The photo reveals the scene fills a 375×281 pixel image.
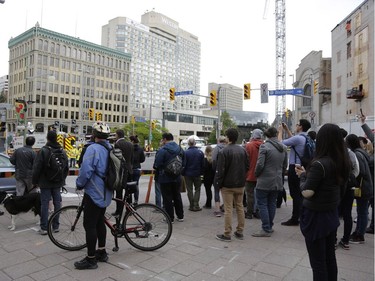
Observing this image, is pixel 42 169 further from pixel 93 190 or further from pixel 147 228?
pixel 147 228

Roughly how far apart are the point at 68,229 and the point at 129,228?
3.11 feet

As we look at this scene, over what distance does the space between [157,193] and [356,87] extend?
37494mm

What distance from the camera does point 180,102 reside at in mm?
166750

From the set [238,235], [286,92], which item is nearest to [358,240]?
[238,235]

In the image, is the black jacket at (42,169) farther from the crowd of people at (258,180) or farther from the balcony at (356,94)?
the balcony at (356,94)

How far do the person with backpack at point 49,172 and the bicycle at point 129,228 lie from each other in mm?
982

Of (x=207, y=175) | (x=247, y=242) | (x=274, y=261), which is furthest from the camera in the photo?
(x=207, y=175)

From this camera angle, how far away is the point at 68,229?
199 inches

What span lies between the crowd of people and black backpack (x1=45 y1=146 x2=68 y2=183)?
0.11 ft

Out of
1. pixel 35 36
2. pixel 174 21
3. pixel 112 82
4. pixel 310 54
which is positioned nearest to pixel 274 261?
pixel 310 54

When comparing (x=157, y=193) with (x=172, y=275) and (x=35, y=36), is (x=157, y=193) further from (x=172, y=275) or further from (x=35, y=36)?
(x=35, y=36)

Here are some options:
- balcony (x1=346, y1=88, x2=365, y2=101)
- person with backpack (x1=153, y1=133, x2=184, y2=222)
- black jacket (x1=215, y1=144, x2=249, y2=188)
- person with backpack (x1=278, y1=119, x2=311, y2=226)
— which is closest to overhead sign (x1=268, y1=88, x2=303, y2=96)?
balcony (x1=346, y1=88, x2=365, y2=101)

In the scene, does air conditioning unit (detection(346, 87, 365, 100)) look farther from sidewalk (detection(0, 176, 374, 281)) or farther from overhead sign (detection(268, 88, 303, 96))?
sidewalk (detection(0, 176, 374, 281))

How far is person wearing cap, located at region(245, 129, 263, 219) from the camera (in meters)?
7.26
